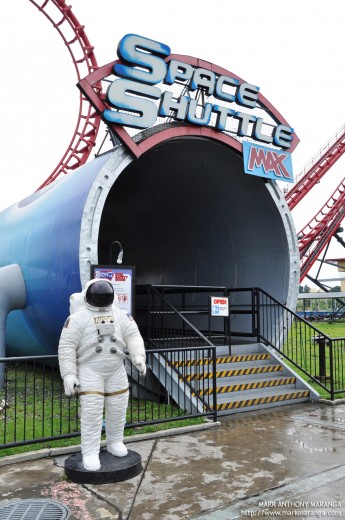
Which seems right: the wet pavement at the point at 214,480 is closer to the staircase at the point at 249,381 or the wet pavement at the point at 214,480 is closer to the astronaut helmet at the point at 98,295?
the staircase at the point at 249,381

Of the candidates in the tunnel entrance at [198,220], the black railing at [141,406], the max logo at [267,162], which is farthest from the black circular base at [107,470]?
the max logo at [267,162]

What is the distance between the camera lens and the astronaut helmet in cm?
511

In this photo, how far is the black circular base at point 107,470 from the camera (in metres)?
4.81

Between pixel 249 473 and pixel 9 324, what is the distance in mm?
7631

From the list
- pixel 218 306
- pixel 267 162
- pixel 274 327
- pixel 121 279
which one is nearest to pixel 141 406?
pixel 121 279

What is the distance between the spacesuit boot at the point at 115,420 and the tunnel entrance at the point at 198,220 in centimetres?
608

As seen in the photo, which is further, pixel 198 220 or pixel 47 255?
pixel 198 220

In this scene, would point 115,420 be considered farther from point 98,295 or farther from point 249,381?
point 249,381

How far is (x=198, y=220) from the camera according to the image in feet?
43.3

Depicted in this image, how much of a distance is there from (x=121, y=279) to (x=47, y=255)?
1987 mm

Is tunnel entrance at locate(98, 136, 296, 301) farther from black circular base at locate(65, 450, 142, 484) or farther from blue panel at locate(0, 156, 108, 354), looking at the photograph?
black circular base at locate(65, 450, 142, 484)

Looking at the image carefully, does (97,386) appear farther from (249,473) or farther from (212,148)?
(212,148)

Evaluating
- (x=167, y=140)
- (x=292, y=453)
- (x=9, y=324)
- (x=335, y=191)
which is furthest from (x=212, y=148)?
(x=335, y=191)

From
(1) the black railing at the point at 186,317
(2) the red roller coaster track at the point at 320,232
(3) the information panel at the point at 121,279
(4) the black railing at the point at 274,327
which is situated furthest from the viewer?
(2) the red roller coaster track at the point at 320,232
